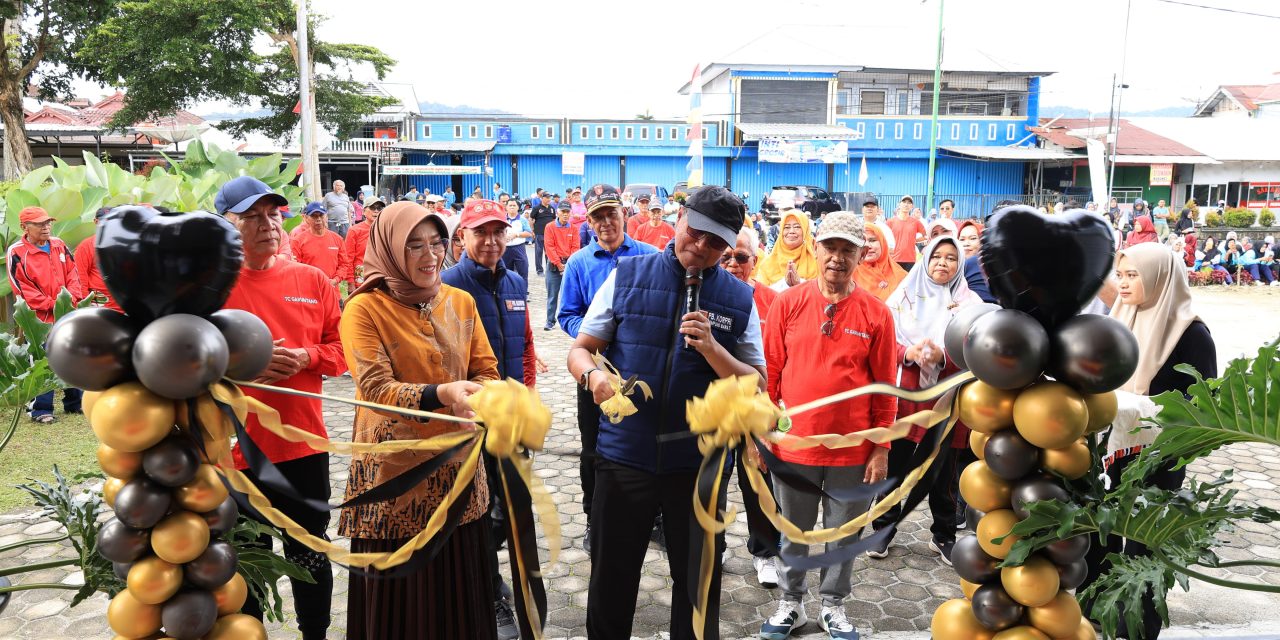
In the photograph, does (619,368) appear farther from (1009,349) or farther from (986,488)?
(1009,349)

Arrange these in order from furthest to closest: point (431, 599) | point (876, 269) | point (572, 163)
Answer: point (572, 163) < point (876, 269) < point (431, 599)

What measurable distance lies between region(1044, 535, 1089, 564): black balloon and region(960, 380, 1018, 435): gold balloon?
0.28 meters

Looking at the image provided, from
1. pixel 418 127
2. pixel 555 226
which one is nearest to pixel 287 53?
pixel 418 127

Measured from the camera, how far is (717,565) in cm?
299

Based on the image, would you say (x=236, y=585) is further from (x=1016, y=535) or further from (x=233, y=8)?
(x=233, y=8)

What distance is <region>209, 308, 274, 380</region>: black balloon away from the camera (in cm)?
193

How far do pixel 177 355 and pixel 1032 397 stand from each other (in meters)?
1.85

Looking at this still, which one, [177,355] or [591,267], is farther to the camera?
[591,267]

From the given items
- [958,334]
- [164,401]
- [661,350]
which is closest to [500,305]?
[661,350]

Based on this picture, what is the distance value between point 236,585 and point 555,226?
11.7 metres

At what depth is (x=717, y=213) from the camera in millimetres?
2969

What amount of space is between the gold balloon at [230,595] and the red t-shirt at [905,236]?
1156cm

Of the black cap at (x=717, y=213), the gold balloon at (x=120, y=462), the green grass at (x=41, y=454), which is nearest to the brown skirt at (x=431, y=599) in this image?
the gold balloon at (x=120, y=462)

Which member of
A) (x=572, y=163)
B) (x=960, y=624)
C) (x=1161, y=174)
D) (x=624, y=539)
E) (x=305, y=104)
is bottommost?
(x=624, y=539)
